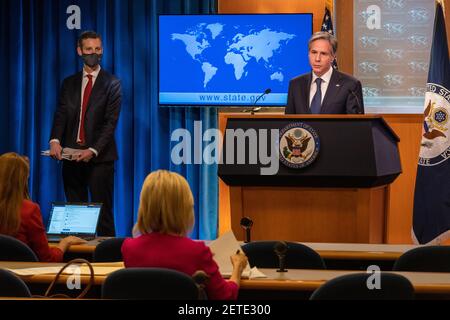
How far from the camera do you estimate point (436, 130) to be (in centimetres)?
683

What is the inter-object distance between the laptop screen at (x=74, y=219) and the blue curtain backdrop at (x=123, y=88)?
3.20m

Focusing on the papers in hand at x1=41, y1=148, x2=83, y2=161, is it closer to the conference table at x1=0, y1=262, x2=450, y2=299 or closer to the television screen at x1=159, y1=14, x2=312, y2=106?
the television screen at x1=159, y1=14, x2=312, y2=106

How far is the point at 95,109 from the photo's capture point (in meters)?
7.73

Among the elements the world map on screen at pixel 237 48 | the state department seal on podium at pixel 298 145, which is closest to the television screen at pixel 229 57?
the world map on screen at pixel 237 48

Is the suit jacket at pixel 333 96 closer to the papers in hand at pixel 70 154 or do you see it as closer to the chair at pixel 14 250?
the papers in hand at pixel 70 154

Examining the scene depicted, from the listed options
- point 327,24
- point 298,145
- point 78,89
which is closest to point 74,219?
point 298,145

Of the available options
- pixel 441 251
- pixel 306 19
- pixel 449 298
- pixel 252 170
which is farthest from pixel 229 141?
pixel 306 19

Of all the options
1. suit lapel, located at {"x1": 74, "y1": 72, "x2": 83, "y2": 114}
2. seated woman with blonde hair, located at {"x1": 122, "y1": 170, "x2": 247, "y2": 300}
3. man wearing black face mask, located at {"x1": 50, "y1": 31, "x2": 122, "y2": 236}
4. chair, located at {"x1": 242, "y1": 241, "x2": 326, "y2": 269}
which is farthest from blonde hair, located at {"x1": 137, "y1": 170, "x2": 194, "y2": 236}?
suit lapel, located at {"x1": 74, "y1": 72, "x2": 83, "y2": 114}

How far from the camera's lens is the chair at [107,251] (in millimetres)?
4613

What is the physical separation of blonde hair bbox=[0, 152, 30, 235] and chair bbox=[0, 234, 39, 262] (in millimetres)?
213

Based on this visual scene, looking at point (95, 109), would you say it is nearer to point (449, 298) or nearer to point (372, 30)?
point (372, 30)

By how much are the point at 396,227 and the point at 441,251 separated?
164 inches

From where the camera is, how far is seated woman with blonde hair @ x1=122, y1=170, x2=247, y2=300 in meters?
3.40
